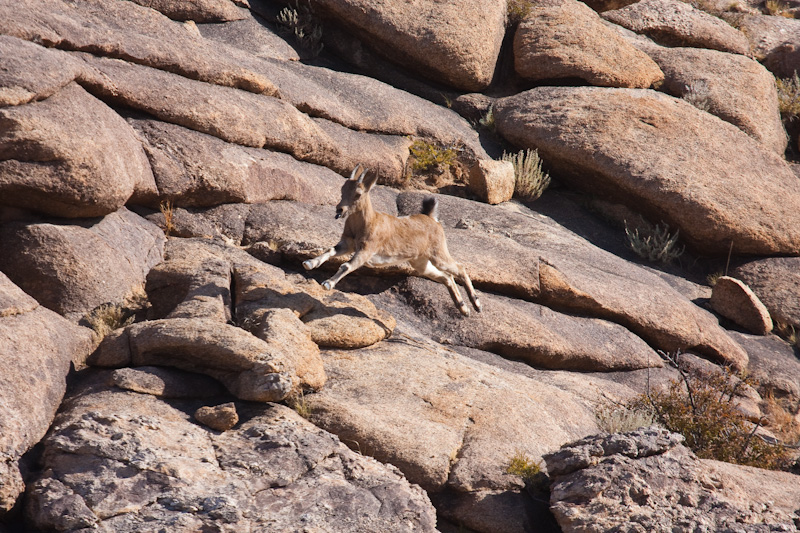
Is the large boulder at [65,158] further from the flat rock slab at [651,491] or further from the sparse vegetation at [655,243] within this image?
the sparse vegetation at [655,243]

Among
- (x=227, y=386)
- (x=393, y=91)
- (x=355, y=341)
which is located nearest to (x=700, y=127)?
(x=393, y=91)

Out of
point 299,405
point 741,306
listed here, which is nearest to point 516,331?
point 299,405

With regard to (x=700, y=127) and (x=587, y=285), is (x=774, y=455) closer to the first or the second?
(x=587, y=285)

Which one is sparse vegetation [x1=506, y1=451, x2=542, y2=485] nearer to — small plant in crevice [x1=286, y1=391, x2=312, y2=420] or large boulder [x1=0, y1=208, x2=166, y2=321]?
small plant in crevice [x1=286, y1=391, x2=312, y2=420]

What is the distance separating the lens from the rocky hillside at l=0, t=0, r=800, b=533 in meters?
6.92

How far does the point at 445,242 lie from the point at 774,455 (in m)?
5.57

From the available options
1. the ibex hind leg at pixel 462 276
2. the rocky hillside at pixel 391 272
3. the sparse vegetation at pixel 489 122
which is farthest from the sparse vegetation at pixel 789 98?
the ibex hind leg at pixel 462 276

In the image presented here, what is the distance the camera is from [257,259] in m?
11.1

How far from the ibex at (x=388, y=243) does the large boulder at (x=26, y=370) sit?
3.37m

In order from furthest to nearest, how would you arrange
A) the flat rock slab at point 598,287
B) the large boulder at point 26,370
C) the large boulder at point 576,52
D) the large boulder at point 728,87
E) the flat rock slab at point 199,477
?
1. the large boulder at point 728,87
2. the large boulder at point 576,52
3. the flat rock slab at point 598,287
4. the large boulder at point 26,370
5. the flat rock slab at point 199,477

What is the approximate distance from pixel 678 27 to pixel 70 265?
18961 mm

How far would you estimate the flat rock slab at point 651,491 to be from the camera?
23.7ft

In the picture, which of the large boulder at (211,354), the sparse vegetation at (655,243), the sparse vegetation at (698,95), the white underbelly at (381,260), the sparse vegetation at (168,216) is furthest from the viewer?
the sparse vegetation at (698,95)

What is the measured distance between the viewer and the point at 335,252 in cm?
1080
